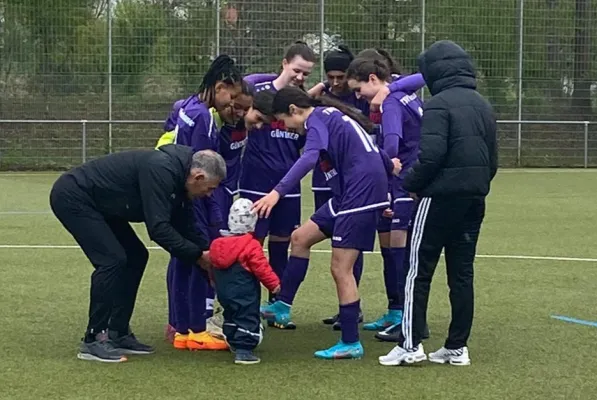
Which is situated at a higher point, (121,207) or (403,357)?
(121,207)

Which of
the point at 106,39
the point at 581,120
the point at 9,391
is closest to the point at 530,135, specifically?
the point at 581,120

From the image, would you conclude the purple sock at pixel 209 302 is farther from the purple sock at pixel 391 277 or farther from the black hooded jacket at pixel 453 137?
the black hooded jacket at pixel 453 137

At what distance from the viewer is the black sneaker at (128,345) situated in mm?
6906

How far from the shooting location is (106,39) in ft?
81.9

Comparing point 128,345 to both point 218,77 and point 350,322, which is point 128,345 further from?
point 218,77

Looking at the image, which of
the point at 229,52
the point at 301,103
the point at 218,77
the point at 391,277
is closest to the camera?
the point at 301,103

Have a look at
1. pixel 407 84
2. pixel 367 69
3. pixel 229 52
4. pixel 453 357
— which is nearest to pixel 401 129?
pixel 407 84

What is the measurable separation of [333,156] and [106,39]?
19053 millimetres

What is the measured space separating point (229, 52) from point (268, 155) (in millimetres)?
17308

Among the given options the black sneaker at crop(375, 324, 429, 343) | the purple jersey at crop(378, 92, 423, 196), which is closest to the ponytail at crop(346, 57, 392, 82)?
the purple jersey at crop(378, 92, 423, 196)

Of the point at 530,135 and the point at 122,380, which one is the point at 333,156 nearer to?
the point at 122,380

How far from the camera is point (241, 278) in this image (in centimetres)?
666

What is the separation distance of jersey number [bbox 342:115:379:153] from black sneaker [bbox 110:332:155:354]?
6.20ft

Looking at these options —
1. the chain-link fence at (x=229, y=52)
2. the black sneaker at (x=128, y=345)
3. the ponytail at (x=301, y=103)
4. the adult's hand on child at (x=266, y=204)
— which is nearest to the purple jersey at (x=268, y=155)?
the ponytail at (x=301, y=103)
